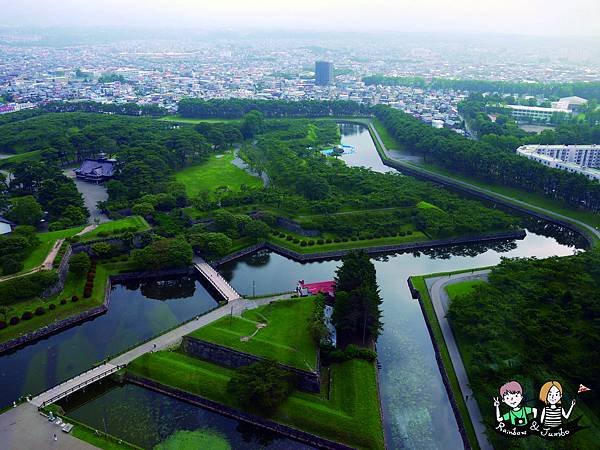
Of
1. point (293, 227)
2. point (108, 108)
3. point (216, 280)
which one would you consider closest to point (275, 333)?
point (216, 280)

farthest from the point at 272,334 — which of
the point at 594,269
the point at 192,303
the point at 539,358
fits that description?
the point at 594,269

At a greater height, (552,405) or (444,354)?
(552,405)

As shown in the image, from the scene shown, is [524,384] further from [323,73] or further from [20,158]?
[323,73]

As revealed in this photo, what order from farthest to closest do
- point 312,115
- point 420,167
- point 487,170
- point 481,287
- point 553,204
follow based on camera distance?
point 312,115
point 420,167
point 487,170
point 553,204
point 481,287

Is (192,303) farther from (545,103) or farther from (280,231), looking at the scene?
(545,103)

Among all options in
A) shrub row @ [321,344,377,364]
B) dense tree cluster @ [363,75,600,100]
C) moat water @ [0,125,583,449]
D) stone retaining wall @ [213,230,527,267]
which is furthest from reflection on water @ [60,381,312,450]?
dense tree cluster @ [363,75,600,100]
